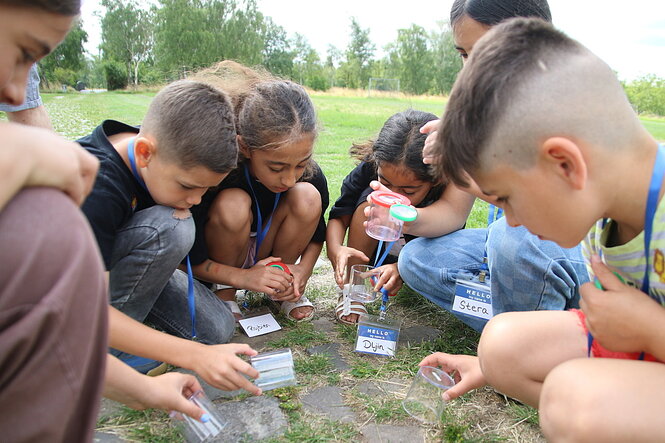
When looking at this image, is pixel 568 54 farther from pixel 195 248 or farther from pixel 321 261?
pixel 321 261

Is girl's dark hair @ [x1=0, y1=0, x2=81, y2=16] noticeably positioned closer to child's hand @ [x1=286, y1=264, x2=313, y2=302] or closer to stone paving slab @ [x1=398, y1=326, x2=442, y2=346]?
child's hand @ [x1=286, y1=264, x2=313, y2=302]

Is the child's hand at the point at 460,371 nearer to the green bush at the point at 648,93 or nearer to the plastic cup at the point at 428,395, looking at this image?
the plastic cup at the point at 428,395

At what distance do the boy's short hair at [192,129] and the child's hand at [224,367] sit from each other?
2.17ft

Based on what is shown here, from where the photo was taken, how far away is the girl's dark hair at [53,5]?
101cm

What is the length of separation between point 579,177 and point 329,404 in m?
1.14

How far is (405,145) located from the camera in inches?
95.6

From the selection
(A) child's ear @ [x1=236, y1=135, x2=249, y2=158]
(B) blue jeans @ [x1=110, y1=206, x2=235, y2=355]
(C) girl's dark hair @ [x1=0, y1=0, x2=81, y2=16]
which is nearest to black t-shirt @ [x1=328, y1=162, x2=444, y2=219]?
(A) child's ear @ [x1=236, y1=135, x2=249, y2=158]

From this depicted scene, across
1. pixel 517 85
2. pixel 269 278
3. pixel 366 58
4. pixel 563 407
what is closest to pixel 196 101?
pixel 269 278

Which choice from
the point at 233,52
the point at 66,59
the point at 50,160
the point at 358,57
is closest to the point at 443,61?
the point at 358,57

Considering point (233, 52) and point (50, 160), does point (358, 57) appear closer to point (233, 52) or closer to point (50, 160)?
point (233, 52)

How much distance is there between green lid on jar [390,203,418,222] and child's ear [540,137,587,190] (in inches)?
39.9

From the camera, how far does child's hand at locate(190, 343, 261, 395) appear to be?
1590 mm

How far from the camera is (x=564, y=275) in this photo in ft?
6.17

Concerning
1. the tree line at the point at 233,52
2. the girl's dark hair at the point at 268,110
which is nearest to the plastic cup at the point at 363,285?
the girl's dark hair at the point at 268,110
